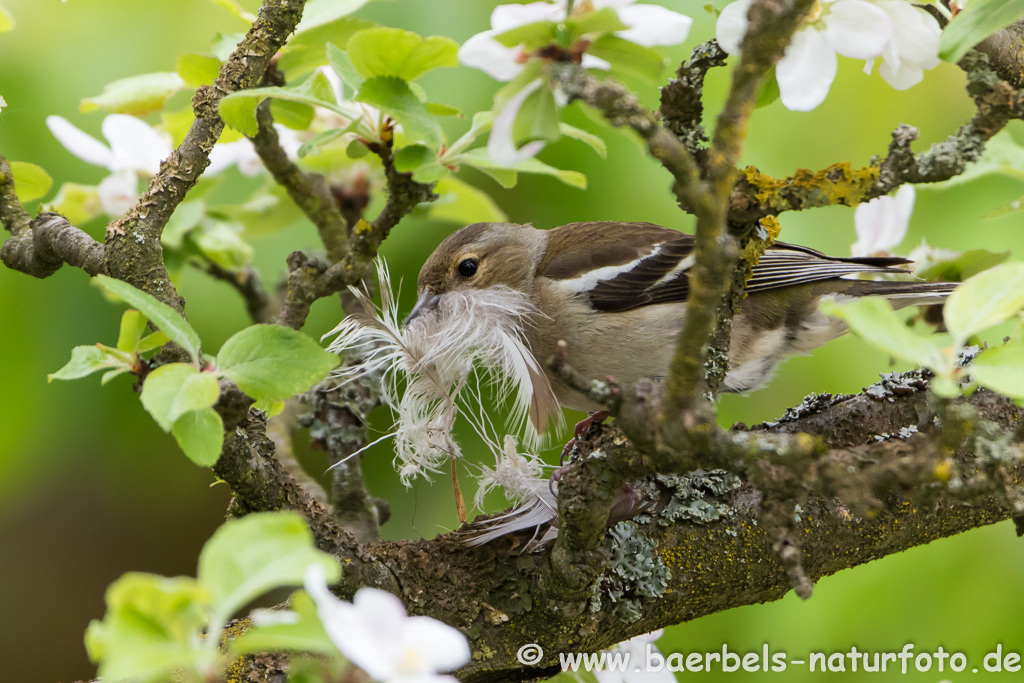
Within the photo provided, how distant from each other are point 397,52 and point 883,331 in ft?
2.64

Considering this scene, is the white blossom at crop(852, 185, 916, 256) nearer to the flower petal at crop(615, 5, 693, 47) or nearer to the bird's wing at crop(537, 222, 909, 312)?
the bird's wing at crop(537, 222, 909, 312)

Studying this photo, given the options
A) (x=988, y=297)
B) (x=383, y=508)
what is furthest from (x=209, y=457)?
(x=383, y=508)

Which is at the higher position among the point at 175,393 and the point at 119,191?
the point at 119,191

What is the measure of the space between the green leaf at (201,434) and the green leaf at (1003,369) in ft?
2.57

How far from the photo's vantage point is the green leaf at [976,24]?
3.24ft

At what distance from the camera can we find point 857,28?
3.34 feet

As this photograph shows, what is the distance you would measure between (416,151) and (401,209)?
22cm

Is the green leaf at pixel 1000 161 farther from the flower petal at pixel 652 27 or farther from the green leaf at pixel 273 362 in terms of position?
the green leaf at pixel 273 362

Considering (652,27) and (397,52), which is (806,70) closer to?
(652,27)

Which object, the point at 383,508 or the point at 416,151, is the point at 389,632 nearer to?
the point at 416,151

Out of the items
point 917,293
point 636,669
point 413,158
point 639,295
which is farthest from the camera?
point 639,295

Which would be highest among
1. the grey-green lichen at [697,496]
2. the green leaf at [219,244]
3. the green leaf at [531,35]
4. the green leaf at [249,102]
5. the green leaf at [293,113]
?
the green leaf at [219,244]

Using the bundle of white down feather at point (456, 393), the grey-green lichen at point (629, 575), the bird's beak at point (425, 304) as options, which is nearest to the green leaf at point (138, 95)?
the bundle of white down feather at point (456, 393)

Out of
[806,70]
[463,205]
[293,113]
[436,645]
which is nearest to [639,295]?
[463,205]
